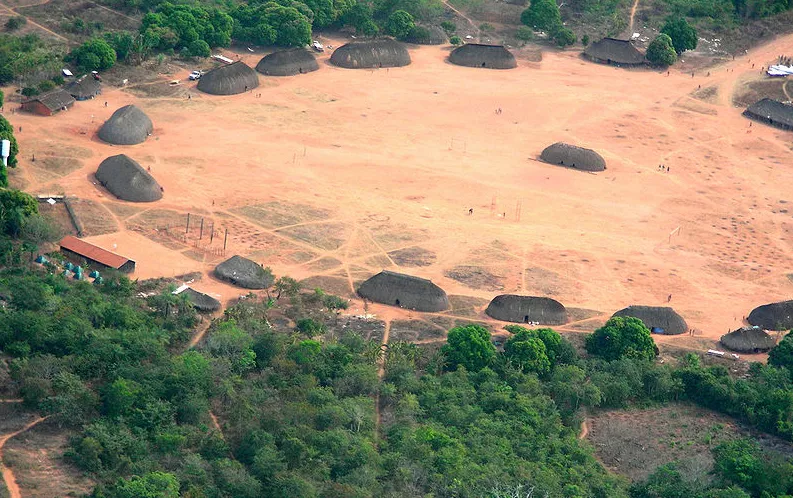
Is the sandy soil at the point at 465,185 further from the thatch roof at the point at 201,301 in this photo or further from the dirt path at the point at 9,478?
the dirt path at the point at 9,478

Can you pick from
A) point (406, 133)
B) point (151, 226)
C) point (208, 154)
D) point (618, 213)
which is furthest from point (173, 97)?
point (618, 213)

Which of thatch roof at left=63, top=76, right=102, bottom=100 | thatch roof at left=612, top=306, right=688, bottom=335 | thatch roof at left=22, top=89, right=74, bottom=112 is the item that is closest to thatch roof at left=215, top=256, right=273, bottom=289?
thatch roof at left=612, top=306, right=688, bottom=335

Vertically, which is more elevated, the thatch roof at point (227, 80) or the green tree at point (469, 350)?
the green tree at point (469, 350)

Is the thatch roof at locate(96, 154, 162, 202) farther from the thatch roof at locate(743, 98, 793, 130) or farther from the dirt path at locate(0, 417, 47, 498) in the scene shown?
the thatch roof at locate(743, 98, 793, 130)

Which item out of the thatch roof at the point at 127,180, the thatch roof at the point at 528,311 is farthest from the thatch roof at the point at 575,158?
the thatch roof at the point at 127,180

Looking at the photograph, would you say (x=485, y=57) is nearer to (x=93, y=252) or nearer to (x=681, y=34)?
(x=681, y=34)

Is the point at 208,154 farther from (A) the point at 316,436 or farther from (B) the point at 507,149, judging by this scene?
(A) the point at 316,436
